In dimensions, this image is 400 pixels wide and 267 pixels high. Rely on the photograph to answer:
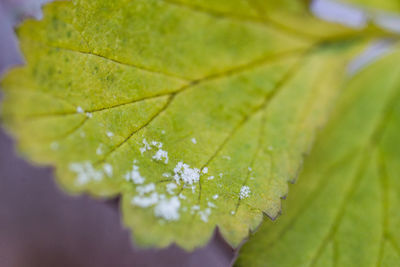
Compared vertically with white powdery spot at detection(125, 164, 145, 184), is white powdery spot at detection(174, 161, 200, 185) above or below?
above

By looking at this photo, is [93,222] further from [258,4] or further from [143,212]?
[258,4]

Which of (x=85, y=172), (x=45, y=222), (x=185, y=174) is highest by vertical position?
(x=185, y=174)

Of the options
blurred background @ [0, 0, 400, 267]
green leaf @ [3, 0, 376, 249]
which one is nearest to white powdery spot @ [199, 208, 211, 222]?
green leaf @ [3, 0, 376, 249]

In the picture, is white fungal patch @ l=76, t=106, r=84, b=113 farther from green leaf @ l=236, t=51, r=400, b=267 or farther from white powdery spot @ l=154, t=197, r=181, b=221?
green leaf @ l=236, t=51, r=400, b=267

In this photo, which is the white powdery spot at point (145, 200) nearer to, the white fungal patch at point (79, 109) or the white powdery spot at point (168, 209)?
the white powdery spot at point (168, 209)

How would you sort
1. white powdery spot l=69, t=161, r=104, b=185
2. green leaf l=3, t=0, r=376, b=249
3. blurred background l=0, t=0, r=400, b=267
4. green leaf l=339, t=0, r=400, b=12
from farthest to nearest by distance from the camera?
blurred background l=0, t=0, r=400, b=267, green leaf l=339, t=0, r=400, b=12, white powdery spot l=69, t=161, r=104, b=185, green leaf l=3, t=0, r=376, b=249

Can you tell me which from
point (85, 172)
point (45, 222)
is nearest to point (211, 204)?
point (85, 172)

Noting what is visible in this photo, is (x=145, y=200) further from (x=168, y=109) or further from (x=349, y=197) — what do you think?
(x=349, y=197)
